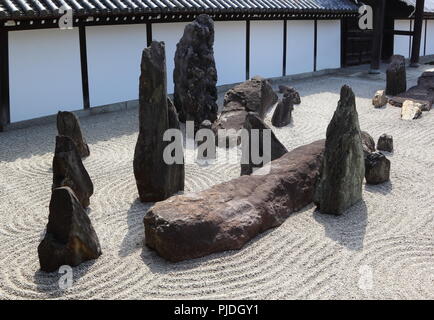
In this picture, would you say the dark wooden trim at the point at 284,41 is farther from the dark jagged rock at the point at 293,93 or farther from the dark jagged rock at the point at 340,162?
the dark jagged rock at the point at 340,162

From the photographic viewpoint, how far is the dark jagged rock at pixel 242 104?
1030 cm

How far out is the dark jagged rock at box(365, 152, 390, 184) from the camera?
295 inches

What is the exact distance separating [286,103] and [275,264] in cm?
667

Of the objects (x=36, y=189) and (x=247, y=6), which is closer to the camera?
(x=36, y=189)

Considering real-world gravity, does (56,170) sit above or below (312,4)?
below

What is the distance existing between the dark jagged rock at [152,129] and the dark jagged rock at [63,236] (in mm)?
1690

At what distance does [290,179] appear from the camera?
658 cm

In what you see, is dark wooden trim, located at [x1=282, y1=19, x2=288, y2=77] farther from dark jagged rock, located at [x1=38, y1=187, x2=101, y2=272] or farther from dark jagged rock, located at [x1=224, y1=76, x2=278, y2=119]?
dark jagged rock, located at [x1=38, y1=187, x2=101, y2=272]

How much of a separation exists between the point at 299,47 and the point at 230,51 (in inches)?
136

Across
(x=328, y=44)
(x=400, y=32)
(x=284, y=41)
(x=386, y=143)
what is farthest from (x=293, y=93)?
(x=400, y=32)

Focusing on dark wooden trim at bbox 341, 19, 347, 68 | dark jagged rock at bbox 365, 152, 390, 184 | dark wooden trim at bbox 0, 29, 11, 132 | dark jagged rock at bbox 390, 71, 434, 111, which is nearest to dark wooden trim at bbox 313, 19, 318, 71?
dark wooden trim at bbox 341, 19, 347, 68

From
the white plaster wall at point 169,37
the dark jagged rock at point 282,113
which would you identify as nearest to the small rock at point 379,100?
the dark jagged rock at point 282,113
